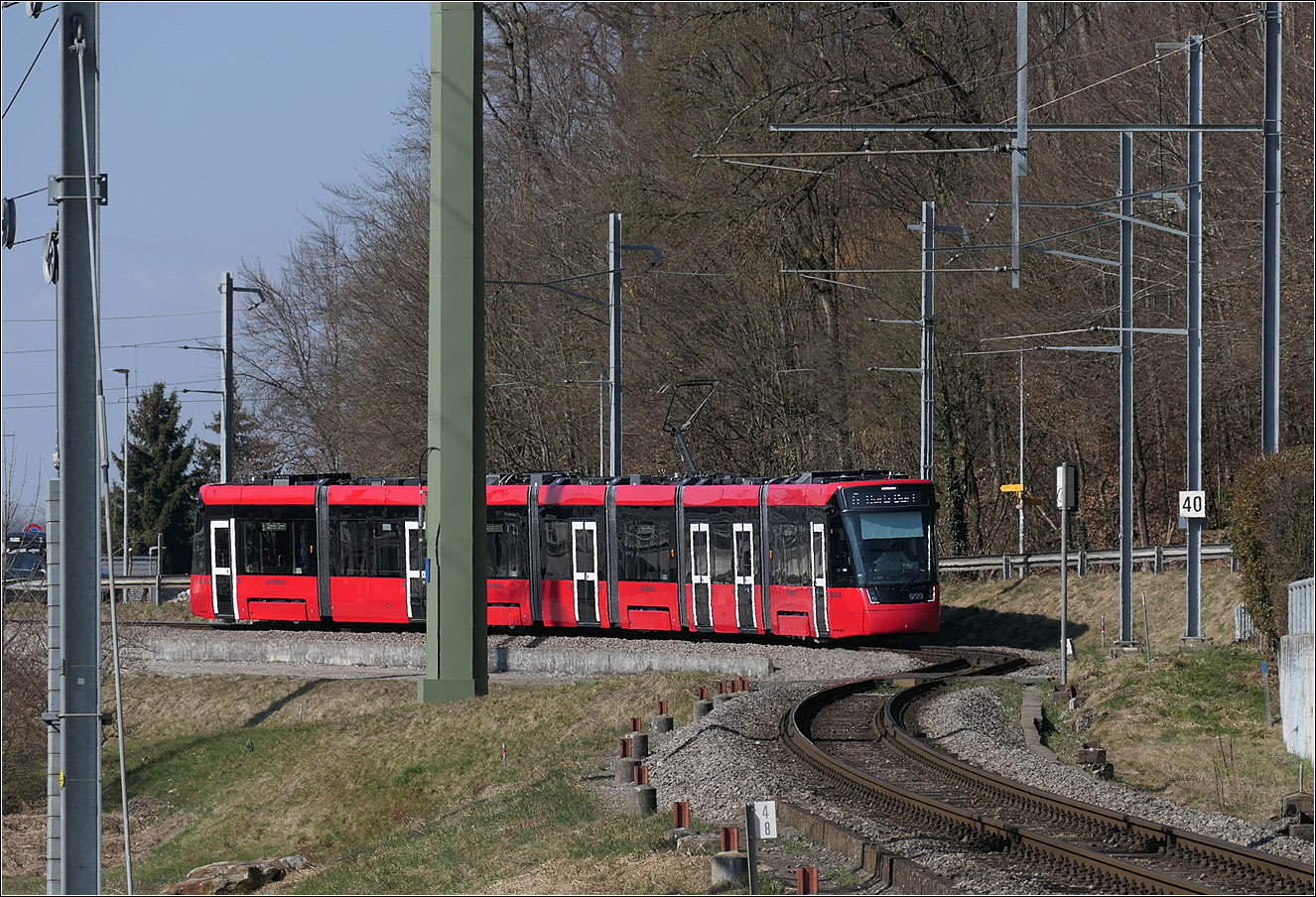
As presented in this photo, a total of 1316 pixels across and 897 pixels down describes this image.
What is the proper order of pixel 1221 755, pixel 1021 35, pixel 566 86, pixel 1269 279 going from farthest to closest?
1. pixel 566 86
2. pixel 1269 279
3. pixel 1021 35
4. pixel 1221 755

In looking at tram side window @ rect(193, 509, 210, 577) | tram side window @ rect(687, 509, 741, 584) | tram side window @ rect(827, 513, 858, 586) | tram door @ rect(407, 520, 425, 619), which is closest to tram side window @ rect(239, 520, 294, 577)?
tram side window @ rect(193, 509, 210, 577)

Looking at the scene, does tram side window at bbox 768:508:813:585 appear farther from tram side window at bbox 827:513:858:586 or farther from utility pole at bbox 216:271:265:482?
utility pole at bbox 216:271:265:482

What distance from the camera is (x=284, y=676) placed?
96.2ft

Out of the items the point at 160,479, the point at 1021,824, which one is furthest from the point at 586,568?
the point at 160,479

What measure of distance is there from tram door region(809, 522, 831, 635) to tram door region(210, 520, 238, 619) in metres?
12.8

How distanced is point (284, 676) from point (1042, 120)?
2482cm

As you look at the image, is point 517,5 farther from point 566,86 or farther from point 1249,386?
point 1249,386

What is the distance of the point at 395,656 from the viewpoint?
97.5ft

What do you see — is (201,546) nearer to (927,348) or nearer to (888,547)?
(888,547)

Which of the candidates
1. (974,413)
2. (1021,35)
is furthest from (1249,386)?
(1021,35)

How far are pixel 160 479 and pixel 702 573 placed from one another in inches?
1723

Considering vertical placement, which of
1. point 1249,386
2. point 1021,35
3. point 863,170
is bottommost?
point 1249,386

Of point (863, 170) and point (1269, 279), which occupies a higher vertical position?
point (863, 170)

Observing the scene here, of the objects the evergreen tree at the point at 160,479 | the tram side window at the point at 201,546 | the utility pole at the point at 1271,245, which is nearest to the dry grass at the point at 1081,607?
the utility pole at the point at 1271,245
